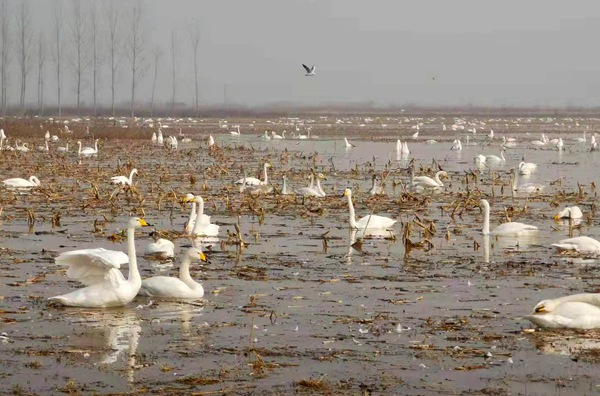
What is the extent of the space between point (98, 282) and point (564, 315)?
178 inches

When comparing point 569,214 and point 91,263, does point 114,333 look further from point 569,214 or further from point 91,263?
point 569,214

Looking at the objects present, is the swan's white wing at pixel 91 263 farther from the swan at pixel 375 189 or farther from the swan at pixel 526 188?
the swan at pixel 526 188

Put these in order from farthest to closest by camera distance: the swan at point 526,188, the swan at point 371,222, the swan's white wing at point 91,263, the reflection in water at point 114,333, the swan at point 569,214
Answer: the swan at point 526,188, the swan at point 569,214, the swan at point 371,222, the swan's white wing at point 91,263, the reflection in water at point 114,333

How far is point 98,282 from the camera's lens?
10977 millimetres

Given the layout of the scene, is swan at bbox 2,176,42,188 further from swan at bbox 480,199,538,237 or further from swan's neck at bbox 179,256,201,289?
swan's neck at bbox 179,256,201,289

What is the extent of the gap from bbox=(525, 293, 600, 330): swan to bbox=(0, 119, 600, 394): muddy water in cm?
11

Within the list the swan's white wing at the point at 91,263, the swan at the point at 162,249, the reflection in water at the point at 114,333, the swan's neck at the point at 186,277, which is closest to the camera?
the reflection in water at the point at 114,333

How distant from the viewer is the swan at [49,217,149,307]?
34.9 feet

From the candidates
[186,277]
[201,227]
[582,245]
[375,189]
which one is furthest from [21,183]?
[582,245]

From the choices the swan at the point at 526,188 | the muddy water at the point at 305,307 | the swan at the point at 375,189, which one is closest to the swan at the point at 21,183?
the muddy water at the point at 305,307

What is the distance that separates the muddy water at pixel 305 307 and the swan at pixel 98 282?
13cm

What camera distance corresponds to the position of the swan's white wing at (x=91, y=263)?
10.5m

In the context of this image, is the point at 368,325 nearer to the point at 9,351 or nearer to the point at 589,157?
the point at 9,351

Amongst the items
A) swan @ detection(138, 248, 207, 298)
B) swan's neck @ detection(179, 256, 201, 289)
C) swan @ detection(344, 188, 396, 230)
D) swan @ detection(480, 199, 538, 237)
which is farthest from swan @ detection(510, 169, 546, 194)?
swan @ detection(138, 248, 207, 298)
